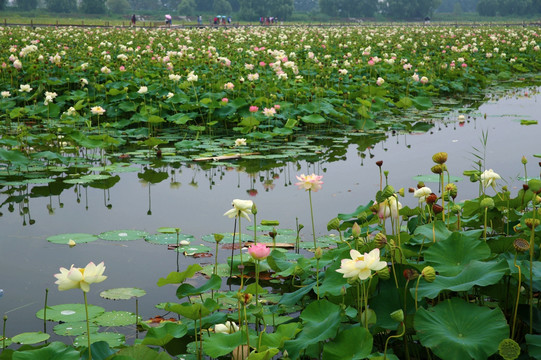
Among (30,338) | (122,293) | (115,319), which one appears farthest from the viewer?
(122,293)

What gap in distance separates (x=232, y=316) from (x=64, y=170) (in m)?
2.63

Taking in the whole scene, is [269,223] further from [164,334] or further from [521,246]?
[521,246]

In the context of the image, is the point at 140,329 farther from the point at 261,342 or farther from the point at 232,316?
the point at 261,342

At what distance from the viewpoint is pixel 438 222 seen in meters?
2.08

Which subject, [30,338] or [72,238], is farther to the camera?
[72,238]

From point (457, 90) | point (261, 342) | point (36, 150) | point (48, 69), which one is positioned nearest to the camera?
point (261, 342)

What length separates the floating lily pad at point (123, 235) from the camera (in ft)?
9.63

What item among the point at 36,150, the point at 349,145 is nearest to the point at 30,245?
the point at 36,150

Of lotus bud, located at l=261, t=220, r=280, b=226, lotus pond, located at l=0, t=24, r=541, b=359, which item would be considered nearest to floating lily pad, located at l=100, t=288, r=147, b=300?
lotus pond, located at l=0, t=24, r=541, b=359

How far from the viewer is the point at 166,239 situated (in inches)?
115

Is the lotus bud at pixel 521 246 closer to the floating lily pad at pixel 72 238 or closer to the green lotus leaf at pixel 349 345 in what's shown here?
the green lotus leaf at pixel 349 345

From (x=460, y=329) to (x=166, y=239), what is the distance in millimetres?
1681

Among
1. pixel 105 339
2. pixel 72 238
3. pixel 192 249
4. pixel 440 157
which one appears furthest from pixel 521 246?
pixel 72 238

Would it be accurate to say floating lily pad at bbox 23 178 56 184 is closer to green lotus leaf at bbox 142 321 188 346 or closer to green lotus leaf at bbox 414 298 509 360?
green lotus leaf at bbox 142 321 188 346
